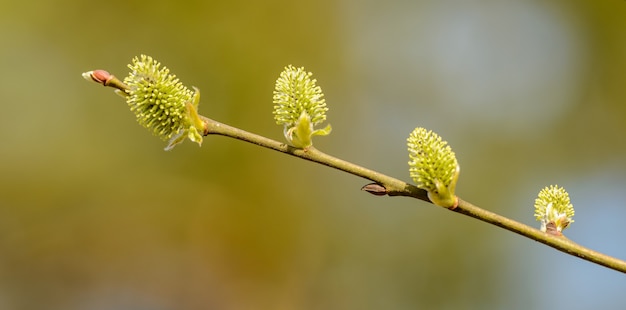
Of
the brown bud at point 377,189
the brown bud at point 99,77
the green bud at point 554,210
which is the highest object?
the green bud at point 554,210

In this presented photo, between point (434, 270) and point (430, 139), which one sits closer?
point (430, 139)

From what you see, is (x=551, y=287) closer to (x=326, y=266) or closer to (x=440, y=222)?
(x=440, y=222)

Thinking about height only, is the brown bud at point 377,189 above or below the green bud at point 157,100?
below

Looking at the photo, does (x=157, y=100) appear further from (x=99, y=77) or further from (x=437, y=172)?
(x=437, y=172)

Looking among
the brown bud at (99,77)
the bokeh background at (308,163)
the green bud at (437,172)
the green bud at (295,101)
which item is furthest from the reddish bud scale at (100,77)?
the bokeh background at (308,163)

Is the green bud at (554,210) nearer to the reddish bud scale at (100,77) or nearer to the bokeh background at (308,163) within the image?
the reddish bud scale at (100,77)

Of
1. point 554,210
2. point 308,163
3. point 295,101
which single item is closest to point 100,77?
point 295,101

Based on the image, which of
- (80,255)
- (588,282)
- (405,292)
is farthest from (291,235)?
(588,282)
